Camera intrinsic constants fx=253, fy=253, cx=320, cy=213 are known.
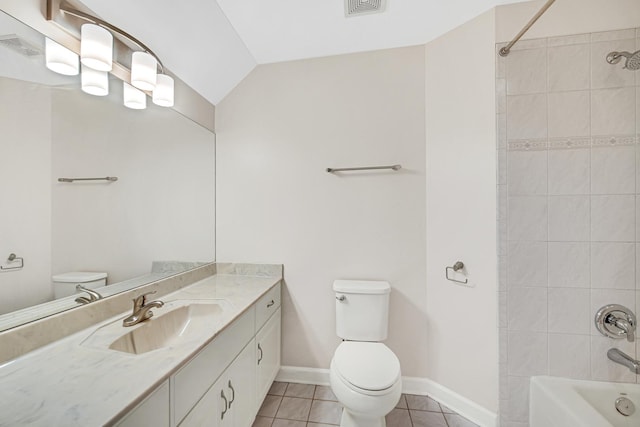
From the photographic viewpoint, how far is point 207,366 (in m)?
1.01

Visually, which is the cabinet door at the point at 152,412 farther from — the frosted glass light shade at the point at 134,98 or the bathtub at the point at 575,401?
the bathtub at the point at 575,401

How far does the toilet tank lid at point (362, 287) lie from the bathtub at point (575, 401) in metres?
0.91

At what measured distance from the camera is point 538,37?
1388 mm

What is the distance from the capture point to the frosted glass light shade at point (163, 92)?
1.47 meters

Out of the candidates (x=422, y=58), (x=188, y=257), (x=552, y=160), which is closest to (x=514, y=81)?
(x=552, y=160)

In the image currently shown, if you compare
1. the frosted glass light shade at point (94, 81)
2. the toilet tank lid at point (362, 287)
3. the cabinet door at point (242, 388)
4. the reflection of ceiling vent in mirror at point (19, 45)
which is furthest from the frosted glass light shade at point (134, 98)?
the toilet tank lid at point (362, 287)

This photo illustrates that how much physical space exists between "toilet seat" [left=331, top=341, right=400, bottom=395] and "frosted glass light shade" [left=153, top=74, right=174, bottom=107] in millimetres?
1814

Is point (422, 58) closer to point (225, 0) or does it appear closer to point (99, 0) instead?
point (225, 0)

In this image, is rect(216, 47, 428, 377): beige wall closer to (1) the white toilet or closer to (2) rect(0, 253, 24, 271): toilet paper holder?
(1) the white toilet

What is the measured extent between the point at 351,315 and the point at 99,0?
7.02 ft

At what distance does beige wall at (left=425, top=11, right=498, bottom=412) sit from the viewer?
1.50 meters

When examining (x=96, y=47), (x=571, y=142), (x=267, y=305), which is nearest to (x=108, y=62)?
(x=96, y=47)

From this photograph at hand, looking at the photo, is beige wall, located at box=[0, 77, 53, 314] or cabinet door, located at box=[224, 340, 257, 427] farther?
cabinet door, located at box=[224, 340, 257, 427]

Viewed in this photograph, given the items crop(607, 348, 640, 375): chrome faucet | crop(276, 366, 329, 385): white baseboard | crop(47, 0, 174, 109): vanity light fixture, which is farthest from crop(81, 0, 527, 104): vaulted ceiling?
crop(276, 366, 329, 385): white baseboard
